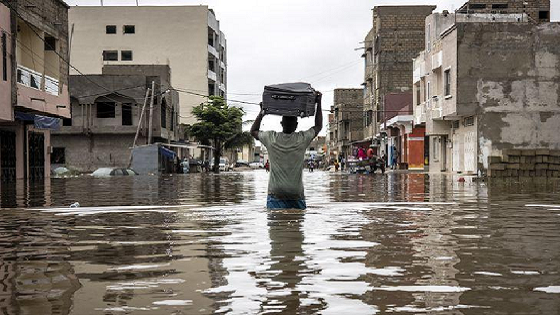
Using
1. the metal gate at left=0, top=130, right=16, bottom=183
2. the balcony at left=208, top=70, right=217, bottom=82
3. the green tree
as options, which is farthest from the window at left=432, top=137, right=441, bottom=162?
the balcony at left=208, top=70, right=217, bottom=82

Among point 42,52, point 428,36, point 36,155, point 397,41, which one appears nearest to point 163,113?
point 397,41

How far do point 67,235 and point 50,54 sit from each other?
101 ft

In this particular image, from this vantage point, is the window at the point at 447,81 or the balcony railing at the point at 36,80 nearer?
the balcony railing at the point at 36,80

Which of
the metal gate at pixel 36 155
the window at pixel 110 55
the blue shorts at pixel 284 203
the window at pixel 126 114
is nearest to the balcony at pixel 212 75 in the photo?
the window at pixel 110 55

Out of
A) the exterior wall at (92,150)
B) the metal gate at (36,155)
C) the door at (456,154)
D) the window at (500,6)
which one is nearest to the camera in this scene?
the metal gate at (36,155)

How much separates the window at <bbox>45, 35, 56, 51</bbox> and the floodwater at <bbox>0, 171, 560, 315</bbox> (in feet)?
90.7

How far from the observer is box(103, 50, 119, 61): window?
3115 inches

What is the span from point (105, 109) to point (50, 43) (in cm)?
2160

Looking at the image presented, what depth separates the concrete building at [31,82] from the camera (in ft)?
97.2

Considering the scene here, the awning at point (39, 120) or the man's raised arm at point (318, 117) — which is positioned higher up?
the awning at point (39, 120)

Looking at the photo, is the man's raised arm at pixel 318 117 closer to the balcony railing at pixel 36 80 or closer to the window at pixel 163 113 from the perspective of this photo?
the balcony railing at pixel 36 80

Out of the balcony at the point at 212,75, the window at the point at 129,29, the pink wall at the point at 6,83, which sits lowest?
the pink wall at the point at 6,83

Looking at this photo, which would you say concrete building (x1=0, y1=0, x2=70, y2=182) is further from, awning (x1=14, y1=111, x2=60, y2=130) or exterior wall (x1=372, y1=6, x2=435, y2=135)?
exterior wall (x1=372, y1=6, x2=435, y2=135)

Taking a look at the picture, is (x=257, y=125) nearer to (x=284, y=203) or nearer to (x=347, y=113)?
(x=284, y=203)
